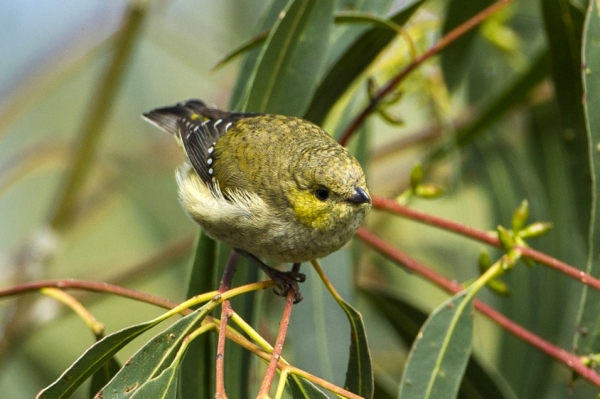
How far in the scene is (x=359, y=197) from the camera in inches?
75.7

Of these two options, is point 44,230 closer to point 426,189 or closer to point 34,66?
point 34,66

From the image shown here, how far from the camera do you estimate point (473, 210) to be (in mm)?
3934

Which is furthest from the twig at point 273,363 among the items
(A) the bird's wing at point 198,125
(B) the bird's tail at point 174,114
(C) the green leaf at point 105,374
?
(B) the bird's tail at point 174,114

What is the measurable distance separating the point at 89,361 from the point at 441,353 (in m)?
0.96

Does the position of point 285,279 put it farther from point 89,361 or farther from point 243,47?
point 243,47

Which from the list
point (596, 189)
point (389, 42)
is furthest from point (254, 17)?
Result: point (596, 189)

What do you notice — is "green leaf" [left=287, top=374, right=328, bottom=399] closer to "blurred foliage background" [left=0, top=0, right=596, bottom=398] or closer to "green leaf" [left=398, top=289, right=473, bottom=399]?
"green leaf" [left=398, top=289, right=473, bottom=399]

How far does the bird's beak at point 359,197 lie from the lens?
192 centimetres

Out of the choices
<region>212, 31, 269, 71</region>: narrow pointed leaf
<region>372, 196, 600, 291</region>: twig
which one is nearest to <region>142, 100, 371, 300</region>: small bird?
<region>212, 31, 269, 71</region>: narrow pointed leaf

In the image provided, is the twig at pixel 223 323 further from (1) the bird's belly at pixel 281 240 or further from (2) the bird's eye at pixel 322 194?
(2) the bird's eye at pixel 322 194

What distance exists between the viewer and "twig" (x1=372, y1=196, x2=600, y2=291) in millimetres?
1971

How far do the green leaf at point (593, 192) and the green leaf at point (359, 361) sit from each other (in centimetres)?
66

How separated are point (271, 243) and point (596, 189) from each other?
3.22 feet

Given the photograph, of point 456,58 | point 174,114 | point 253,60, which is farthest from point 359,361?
point 456,58
